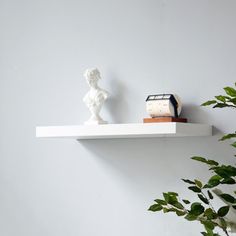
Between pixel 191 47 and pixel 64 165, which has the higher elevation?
pixel 191 47

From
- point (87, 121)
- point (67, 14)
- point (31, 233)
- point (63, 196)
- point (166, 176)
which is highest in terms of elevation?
point (67, 14)

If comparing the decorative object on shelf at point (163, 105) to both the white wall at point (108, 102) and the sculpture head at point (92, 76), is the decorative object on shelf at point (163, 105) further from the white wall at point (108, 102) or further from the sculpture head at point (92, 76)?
the sculpture head at point (92, 76)

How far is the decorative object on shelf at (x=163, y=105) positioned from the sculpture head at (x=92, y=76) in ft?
0.86

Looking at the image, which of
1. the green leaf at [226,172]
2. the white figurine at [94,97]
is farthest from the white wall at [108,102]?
the green leaf at [226,172]

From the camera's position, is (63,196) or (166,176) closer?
(166,176)

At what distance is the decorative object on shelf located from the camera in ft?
6.39

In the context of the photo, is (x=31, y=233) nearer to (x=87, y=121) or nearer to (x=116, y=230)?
(x=116, y=230)

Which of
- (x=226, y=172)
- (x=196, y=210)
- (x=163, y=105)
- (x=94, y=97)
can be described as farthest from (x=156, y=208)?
(x=94, y=97)

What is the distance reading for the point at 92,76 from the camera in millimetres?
2146

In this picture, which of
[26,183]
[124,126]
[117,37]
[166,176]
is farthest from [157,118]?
[26,183]

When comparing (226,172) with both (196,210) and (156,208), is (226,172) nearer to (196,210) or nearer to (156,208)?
(196,210)

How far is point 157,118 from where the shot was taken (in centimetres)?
196

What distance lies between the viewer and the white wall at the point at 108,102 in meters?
2.07

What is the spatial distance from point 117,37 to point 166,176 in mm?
627
